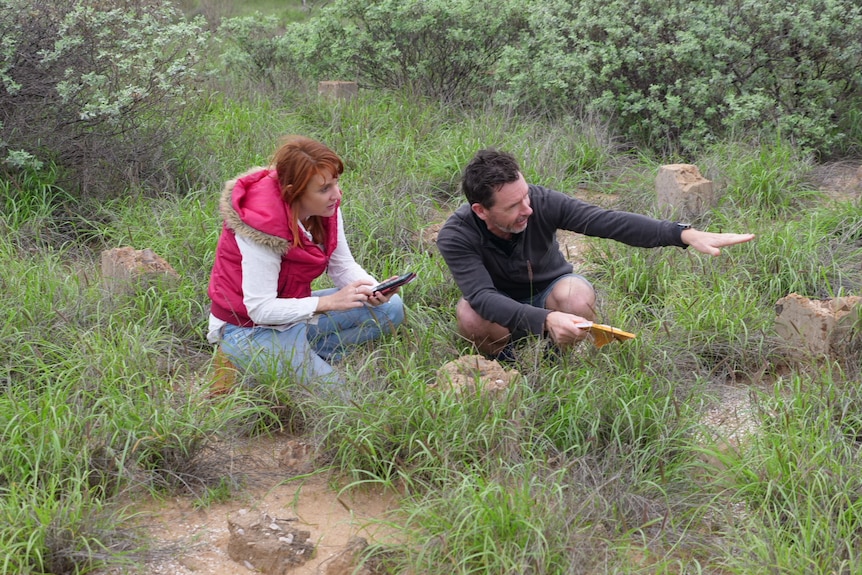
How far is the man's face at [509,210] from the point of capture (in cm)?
392

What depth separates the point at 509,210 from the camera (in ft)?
13.0

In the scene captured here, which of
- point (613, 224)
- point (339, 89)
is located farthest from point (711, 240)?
point (339, 89)

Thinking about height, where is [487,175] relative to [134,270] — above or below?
above

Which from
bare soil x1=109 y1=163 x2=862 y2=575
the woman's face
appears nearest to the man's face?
the woman's face

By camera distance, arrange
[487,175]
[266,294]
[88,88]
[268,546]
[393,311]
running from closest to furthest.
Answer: [268,546] → [487,175] → [266,294] → [393,311] → [88,88]

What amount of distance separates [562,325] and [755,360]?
112 centimetres

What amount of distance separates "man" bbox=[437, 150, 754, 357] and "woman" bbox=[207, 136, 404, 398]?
0.41 metres

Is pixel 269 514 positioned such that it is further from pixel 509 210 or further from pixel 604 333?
pixel 509 210

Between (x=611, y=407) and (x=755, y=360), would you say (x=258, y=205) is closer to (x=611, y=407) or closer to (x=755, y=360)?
(x=611, y=407)

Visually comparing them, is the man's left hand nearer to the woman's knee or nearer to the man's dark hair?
the man's dark hair

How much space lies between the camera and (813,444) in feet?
10.9

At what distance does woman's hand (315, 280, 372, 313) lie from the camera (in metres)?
4.00

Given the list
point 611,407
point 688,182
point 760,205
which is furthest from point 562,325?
point 760,205

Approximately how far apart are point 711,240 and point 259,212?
1.82m
